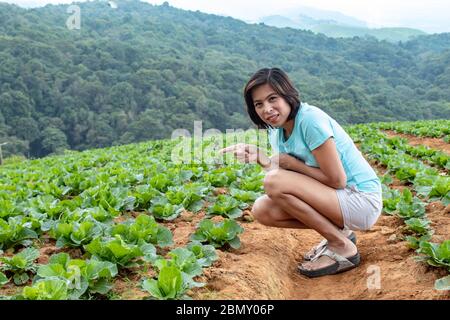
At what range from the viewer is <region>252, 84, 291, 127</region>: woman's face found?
3.51 metres

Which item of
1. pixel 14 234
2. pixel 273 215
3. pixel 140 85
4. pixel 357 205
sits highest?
pixel 357 205

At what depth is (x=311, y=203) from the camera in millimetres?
3639

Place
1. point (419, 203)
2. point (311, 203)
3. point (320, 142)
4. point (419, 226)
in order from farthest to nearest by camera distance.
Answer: point (419, 203) < point (419, 226) < point (311, 203) < point (320, 142)

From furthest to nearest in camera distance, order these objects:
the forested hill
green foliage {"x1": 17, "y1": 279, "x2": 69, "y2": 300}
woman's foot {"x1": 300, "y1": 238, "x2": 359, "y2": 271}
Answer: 1. the forested hill
2. woman's foot {"x1": 300, "y1": 238, "x2": 359, "y2": 271}
3. green foliage {"x1": 17, "y1": 279, "x2": 69, "y2": 300}

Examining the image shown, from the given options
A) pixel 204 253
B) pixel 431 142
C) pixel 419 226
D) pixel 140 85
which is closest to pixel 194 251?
pixel 204 253

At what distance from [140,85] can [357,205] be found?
204 feet

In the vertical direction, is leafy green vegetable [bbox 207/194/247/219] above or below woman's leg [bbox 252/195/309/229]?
below

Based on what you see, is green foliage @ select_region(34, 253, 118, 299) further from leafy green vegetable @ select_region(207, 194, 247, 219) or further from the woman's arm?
leafy green vegetable @ select_region(207, 194, 247, 219)

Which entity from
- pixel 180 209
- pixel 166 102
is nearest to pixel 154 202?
pixel 180 209

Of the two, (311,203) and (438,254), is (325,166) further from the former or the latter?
(438,254)

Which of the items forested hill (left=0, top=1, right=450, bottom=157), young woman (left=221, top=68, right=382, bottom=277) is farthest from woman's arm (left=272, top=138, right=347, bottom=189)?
forested hill (left=0, top=1, right=450, bottom=157)

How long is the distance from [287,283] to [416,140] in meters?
12.9

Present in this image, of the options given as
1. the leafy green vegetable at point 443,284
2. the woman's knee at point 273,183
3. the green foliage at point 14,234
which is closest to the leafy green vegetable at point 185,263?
the woman's knee at point 273,183

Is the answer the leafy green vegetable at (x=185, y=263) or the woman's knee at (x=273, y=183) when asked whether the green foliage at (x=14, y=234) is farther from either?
the woman's knee at (x=273, y=183)
